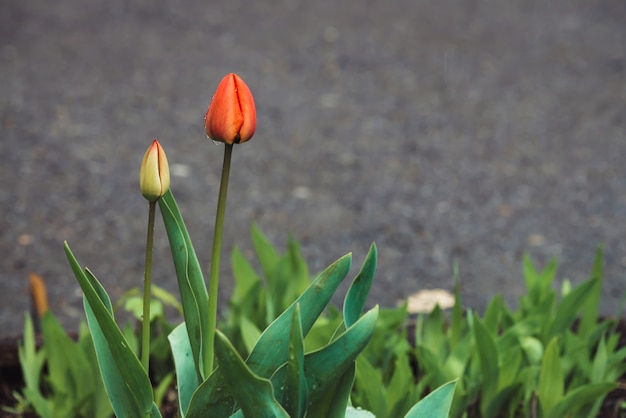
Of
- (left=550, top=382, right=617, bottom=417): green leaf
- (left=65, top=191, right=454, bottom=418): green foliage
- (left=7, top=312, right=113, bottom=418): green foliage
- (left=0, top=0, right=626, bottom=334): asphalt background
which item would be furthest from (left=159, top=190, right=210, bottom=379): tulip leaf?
(left=0, top=0, right=626, bottom=334): asphalt background

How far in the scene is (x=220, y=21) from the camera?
5648 millimetres

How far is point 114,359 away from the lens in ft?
4.24

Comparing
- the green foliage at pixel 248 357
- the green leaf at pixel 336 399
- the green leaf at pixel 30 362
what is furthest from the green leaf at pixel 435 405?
the green leaf at pixel 30 362

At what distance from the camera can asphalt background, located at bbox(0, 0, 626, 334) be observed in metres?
3.38

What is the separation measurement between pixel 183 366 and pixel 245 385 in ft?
1.03

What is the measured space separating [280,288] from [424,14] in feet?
13.2

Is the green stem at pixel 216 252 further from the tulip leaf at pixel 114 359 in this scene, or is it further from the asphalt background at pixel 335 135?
the asphalt background at pixel 335 135

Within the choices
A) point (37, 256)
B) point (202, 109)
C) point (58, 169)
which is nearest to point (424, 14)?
point (202, 109)

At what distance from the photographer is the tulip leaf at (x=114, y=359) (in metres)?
1.23

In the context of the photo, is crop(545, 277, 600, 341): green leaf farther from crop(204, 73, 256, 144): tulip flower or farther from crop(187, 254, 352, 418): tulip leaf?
crop(204, 73, 256, 144): tulip flower

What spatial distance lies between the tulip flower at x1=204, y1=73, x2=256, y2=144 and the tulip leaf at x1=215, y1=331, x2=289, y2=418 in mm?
258

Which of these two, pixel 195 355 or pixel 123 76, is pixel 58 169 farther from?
pixel 195 355

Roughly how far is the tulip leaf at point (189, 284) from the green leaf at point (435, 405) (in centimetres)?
32

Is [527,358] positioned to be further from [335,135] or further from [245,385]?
[335,135]
